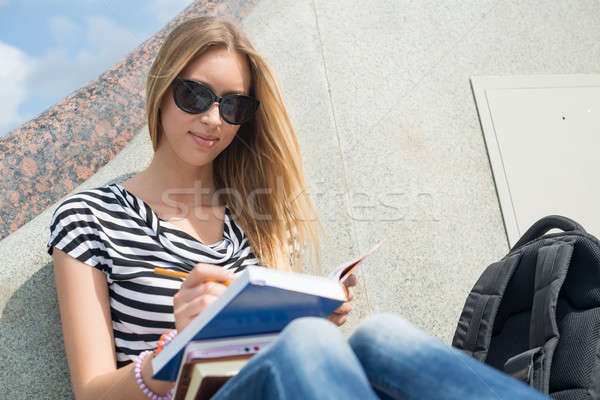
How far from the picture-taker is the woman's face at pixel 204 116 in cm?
150

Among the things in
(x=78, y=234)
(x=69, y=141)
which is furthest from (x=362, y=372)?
(x=69, y=141)

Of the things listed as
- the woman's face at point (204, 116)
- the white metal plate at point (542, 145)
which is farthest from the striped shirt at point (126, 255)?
the white metal plate at point (542, 145)

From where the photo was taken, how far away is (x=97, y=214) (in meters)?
1.38

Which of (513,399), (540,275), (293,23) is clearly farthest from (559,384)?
(293,23)

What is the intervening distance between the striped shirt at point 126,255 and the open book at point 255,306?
1.35ft

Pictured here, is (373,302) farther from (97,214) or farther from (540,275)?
(97,214)

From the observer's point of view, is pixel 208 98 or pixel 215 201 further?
pixel 215 201

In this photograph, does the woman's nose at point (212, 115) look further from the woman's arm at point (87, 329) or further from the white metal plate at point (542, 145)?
the white metal plate at point (542, 145)

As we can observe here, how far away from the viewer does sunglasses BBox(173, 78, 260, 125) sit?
146 cm

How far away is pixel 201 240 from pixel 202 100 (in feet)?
1.34

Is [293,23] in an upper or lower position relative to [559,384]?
upper

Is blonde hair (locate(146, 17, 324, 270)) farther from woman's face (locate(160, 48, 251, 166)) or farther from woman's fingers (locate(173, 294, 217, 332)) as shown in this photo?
woman's fingers (locate(173, 294, 217, 332))

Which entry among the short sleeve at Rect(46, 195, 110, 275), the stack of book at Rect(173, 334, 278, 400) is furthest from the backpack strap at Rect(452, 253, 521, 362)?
the short sleeve at Rect(46, 195, 110, 275)

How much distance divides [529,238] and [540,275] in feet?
0.94
